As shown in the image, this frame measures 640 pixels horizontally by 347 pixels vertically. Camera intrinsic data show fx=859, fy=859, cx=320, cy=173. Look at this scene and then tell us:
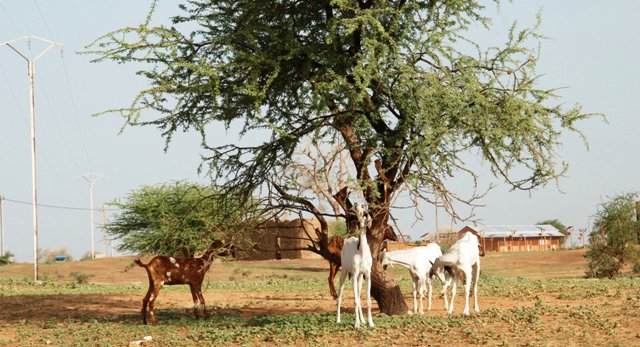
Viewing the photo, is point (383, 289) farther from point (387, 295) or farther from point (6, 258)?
point (6, 258)

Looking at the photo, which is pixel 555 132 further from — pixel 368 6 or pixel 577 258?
pixel 577 258

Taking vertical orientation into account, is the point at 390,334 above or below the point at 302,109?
below

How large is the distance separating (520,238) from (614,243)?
153 feet

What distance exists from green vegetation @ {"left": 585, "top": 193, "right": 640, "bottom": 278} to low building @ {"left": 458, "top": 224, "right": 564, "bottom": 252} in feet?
130

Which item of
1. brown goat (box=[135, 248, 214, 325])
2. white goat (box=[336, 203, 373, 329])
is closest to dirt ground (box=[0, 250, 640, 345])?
brown goat (box=[135, 248, 214, 325])

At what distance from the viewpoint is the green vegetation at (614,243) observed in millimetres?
38375

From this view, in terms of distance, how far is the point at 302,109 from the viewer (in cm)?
2170

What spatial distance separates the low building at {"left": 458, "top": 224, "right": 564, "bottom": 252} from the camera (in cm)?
8119

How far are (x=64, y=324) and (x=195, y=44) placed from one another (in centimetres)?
793

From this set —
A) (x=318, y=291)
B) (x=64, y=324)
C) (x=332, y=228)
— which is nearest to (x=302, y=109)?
(x=64, y=324)

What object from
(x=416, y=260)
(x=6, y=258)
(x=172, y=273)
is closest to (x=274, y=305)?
(x=172, y=273)

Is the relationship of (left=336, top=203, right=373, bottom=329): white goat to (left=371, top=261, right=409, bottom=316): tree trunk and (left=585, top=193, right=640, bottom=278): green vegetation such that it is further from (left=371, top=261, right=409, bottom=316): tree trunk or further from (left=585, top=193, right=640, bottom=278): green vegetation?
(left=585, top=193, right=640, bottom=278): green vegetation

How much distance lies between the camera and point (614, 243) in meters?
38.5

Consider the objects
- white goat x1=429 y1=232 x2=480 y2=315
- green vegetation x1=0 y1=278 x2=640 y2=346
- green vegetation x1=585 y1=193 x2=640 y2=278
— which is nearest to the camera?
green vegetation x1=0 y1=278 x2=640 y2=346
